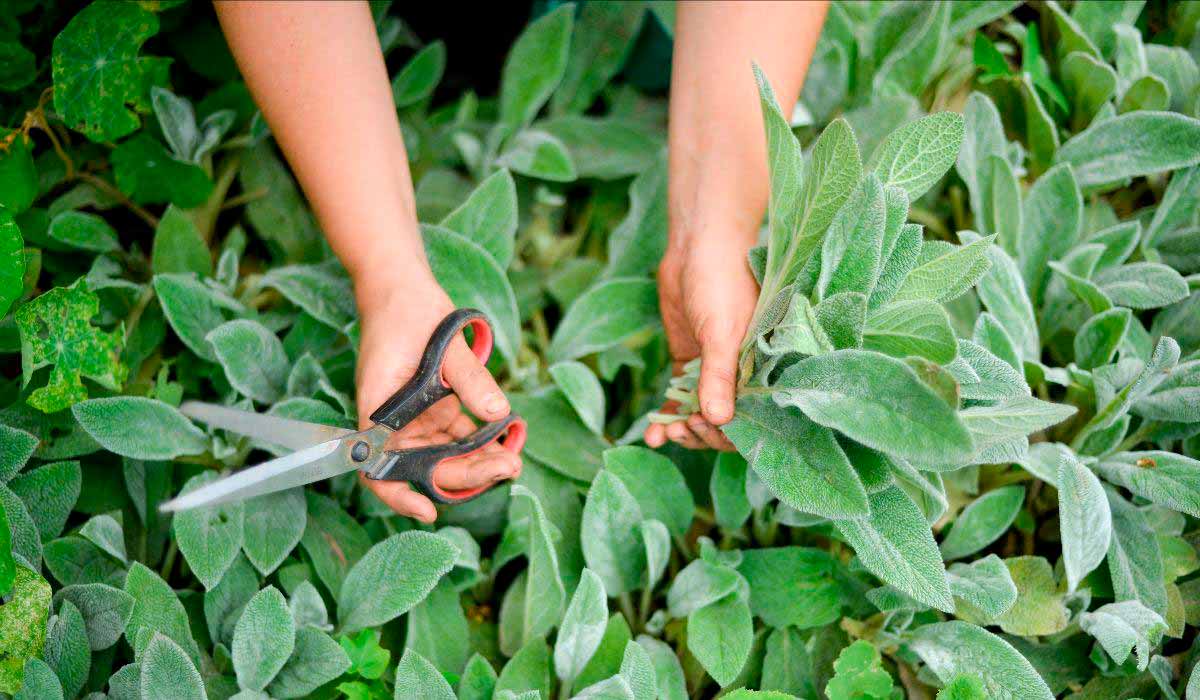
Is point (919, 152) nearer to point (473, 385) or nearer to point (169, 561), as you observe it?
point (473, 385)

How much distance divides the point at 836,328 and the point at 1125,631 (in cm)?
39

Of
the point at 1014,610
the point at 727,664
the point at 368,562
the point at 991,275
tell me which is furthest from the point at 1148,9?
the point at 368,562

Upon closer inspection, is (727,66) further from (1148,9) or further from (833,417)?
(1148,9)

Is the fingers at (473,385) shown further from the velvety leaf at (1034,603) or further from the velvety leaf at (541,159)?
the velvety leaf at (1034,603)

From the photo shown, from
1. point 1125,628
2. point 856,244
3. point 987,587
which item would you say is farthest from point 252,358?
point 1125,628

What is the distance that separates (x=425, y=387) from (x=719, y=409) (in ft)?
0.87

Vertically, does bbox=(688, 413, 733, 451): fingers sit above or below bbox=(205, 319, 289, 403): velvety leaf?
below

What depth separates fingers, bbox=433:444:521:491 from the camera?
86 cm

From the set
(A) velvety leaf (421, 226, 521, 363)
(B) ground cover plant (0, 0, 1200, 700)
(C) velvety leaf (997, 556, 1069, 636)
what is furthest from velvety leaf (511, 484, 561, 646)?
(C) velvety leaf (997, 556, 1069, 636)

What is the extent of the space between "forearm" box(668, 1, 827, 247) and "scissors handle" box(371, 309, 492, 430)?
0.90 ft

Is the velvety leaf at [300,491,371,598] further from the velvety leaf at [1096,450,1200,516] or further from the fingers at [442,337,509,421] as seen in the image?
the velvety leaf at [1096,450,1200,516]

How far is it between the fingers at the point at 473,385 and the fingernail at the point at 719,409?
18 cm

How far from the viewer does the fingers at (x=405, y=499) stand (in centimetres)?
85

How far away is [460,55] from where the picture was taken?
1.46 metres
